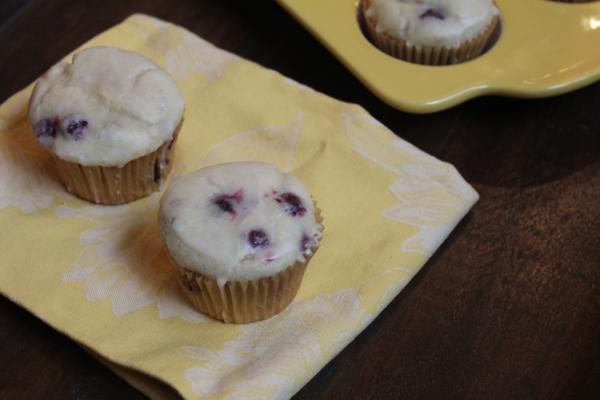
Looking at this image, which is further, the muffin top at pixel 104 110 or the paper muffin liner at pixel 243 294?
the muffin top at pixel 104 110

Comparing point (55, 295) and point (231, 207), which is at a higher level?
point (231, 207)

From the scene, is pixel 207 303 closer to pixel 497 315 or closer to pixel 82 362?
pixel 82 362

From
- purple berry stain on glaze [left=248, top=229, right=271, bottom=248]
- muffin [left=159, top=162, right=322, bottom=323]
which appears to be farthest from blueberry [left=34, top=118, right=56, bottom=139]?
purple berry stain on glaze [left=248, top=229, right=271, bottom=248]

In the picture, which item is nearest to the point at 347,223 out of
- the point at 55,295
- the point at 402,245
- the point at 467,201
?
the point at 402,245

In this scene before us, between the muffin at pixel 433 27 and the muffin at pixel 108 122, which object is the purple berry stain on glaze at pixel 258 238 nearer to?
the muffin at pixel 108 122

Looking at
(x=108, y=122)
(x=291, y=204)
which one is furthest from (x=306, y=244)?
(x=108, y=122)

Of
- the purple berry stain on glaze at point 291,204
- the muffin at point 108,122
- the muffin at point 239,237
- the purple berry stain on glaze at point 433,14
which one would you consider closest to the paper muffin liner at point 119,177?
the muffin at point 108,122

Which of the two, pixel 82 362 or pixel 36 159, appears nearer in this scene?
pixel 82 362
